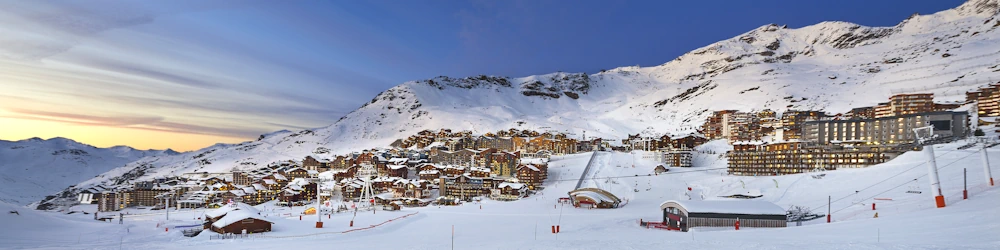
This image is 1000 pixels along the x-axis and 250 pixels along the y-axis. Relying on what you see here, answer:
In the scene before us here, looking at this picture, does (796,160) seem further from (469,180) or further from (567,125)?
(567,125)

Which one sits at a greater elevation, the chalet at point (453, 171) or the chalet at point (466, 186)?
the chalet at point (453, 171)

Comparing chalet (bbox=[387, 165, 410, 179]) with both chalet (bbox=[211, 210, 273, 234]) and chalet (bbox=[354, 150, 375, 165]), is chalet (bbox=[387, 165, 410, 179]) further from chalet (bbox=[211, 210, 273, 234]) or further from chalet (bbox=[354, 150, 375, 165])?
chalet (bbox=[211, 210, 273, 234])

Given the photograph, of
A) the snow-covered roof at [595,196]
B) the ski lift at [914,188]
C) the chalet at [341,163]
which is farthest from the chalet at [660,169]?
the chalet at [341,163]

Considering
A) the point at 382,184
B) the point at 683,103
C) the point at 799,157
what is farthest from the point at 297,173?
the point at 683,103

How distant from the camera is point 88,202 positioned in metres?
74.9

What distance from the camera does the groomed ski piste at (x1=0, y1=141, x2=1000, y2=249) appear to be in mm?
13648

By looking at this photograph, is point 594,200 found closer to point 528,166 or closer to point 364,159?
point 528,166

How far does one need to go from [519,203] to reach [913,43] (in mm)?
212708

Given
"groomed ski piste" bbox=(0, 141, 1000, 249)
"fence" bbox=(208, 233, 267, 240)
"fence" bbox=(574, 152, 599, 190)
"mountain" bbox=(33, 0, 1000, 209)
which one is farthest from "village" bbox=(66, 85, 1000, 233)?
"mountain" bbox=(33, 0, 1000, 209)

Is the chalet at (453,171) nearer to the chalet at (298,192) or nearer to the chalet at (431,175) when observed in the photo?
the chalet at (431,175)

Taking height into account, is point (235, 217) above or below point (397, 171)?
above

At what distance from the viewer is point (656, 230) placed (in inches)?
959

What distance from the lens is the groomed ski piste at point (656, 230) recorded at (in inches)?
537

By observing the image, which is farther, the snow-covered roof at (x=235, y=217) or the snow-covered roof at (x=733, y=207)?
the snow-covered roof at (x=235, y=217)
